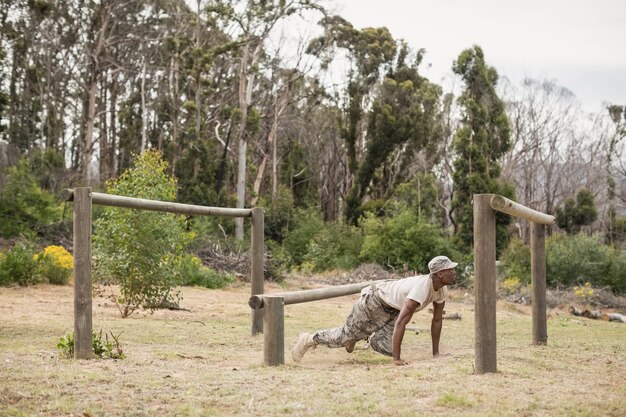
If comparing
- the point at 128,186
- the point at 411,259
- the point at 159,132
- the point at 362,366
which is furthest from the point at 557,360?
the point at 159,132

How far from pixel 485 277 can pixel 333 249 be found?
20.4m

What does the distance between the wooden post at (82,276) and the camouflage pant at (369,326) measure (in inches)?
85.9

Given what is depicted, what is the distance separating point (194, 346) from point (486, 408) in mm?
4712

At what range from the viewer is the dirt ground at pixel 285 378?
233 inches

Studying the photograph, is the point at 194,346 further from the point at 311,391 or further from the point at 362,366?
the point at 311,391

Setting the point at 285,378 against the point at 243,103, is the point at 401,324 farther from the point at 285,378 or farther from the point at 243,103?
the point at 243,103

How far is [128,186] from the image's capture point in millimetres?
12977

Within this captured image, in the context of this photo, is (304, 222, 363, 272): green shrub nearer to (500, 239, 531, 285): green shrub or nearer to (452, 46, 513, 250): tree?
(452, 46, 513, 250): tree

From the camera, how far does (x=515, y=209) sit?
311 inches

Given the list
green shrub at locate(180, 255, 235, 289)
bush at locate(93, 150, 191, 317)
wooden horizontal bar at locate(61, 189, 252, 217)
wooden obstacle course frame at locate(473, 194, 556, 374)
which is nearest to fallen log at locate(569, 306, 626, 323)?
green shrub at locate(180, 255, 235, 289)

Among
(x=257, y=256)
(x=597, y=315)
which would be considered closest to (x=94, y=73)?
(x=597, y=315)

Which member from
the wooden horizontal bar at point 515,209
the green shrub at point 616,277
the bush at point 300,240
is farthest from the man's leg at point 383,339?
the bush at point 300,240

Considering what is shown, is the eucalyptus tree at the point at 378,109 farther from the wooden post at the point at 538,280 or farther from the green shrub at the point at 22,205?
the wooden post at the point at 538,280

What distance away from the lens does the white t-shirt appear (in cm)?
789
